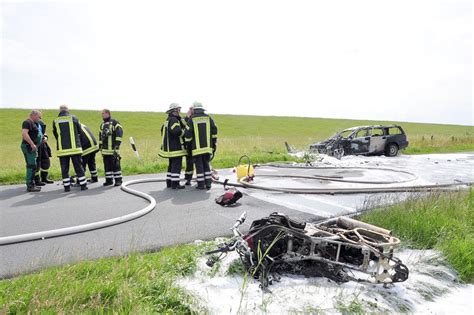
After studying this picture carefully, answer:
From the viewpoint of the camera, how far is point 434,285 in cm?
320

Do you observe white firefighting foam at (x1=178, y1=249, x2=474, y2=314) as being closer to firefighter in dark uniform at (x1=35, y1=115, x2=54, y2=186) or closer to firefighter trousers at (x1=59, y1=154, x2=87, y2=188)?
firefighter trousers at (x1=59, y1=154, x2=87, y2=188)

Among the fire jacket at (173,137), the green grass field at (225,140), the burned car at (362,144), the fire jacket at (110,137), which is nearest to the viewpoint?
the fire jacket at (173,137)

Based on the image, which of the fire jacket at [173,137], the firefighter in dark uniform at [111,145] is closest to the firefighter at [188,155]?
the fire jacket at [173,137]

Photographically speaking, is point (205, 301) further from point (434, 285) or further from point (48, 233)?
point (48, 233)

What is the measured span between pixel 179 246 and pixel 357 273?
200 centimetres

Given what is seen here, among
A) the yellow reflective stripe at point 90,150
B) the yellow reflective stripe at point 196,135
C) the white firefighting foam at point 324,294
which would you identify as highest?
Result: the yellow reflective stripe at point 196,135

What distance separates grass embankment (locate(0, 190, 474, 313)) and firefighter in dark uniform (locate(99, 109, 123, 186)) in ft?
15.0

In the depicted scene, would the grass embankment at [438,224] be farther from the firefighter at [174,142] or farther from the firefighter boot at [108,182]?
the firefighter boot at [108,182]

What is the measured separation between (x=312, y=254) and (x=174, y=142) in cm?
507

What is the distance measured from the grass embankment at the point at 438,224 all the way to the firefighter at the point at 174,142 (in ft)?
14.2

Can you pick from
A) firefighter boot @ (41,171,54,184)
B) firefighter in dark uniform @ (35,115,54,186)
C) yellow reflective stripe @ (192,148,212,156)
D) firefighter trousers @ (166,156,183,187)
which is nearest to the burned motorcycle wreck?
yellow reflective stripe @ (192,148,212,156)

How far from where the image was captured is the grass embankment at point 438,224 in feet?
12.1

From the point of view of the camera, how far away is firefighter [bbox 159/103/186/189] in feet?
24.3

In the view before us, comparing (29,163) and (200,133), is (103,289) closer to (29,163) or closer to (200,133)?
(200,133)
